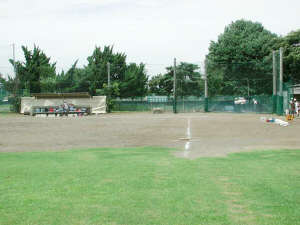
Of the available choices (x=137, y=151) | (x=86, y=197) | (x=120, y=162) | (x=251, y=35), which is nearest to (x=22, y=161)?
(x=120, y=162)

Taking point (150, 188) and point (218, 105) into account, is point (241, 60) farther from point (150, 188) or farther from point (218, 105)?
point (150, 188)

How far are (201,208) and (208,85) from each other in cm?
4932

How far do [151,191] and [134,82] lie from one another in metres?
63.8

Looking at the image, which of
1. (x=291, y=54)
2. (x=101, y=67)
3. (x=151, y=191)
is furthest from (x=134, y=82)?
(x=151, y=191)

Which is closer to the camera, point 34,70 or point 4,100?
point 4,100

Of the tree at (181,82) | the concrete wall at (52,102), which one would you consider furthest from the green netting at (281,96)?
the concrete wall at (52,102)

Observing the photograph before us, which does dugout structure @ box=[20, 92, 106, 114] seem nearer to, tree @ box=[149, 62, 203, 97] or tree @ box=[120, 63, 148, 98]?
tree @ box=[149, 62, 203, 97]

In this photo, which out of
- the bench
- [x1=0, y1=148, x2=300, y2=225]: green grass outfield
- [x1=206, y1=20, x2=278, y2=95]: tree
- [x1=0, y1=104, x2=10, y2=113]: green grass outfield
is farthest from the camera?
[x1=206, y1=20, x2=278, y2=95]: tree

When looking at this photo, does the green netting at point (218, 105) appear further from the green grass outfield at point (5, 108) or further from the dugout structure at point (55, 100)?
the green grass outfield at point (5, 108)

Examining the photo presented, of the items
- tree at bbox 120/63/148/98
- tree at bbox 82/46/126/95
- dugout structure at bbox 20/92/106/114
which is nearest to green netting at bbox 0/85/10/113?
dugout structure at bbox 20/92/106/114

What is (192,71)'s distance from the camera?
7062 centimetres

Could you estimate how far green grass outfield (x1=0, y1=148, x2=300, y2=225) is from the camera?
179 inches

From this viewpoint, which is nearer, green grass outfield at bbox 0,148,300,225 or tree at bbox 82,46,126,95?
green grass outfield at bbox 0,148,300,225

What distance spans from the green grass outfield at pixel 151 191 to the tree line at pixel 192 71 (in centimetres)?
3932
